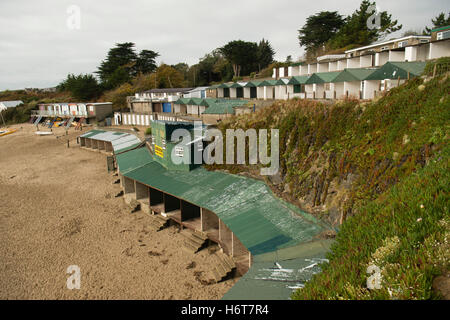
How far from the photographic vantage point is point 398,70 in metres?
18.9

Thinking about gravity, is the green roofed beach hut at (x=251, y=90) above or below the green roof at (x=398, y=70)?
above

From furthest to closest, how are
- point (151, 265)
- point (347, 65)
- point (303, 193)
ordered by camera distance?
point (347, 65) < point (151, 265) < point (303, 193)

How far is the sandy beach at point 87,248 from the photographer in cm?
1338

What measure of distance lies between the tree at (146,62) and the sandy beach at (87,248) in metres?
51.0

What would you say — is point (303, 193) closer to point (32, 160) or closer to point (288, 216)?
point (288, 216)

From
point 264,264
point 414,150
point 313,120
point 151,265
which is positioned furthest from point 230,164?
point 414,150

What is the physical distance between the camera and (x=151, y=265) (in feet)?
49.5

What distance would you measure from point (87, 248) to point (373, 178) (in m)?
16.3

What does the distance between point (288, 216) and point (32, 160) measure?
38074mm

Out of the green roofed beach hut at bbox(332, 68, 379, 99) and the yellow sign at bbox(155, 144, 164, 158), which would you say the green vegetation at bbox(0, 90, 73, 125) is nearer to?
the yellow sign at bbox(155, 144, 164, 158)

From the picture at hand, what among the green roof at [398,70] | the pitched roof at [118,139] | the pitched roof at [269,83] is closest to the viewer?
the green roof at [398,70]

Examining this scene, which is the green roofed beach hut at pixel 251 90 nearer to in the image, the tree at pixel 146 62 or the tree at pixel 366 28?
the tree at pixel 366 28

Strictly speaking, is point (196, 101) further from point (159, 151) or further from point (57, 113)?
point (57, 113)

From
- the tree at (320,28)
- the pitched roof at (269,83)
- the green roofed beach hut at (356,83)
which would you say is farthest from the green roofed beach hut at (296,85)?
the tree at (320,28)
